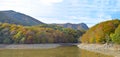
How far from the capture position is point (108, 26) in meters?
117

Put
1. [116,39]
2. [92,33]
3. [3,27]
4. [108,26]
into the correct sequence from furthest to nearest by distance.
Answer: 1. [3,27]
2. [92,33]
3. [108,26]
4. [116,39]

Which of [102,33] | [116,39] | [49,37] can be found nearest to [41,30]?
[49,37]

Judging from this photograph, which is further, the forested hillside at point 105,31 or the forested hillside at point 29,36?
the forested hillside at point 29,36

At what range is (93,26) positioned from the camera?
5384 inches

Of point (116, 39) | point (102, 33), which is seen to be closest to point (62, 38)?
point (102, 33)

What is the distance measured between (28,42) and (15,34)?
9368 millimetres

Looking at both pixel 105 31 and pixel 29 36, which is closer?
pixel 105 31

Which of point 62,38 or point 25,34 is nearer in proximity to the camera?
point 25,34

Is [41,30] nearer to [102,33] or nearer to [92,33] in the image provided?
[92,33]

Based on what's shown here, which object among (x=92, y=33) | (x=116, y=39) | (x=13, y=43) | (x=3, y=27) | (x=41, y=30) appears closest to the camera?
(x=116, y=39)

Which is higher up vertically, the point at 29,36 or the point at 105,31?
the point at 105,31

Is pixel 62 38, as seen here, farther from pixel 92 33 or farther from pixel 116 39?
pixel 116 39

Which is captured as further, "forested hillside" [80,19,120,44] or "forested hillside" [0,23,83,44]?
"forested hillside" [0,23,83,44]

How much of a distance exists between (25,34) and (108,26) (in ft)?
152
